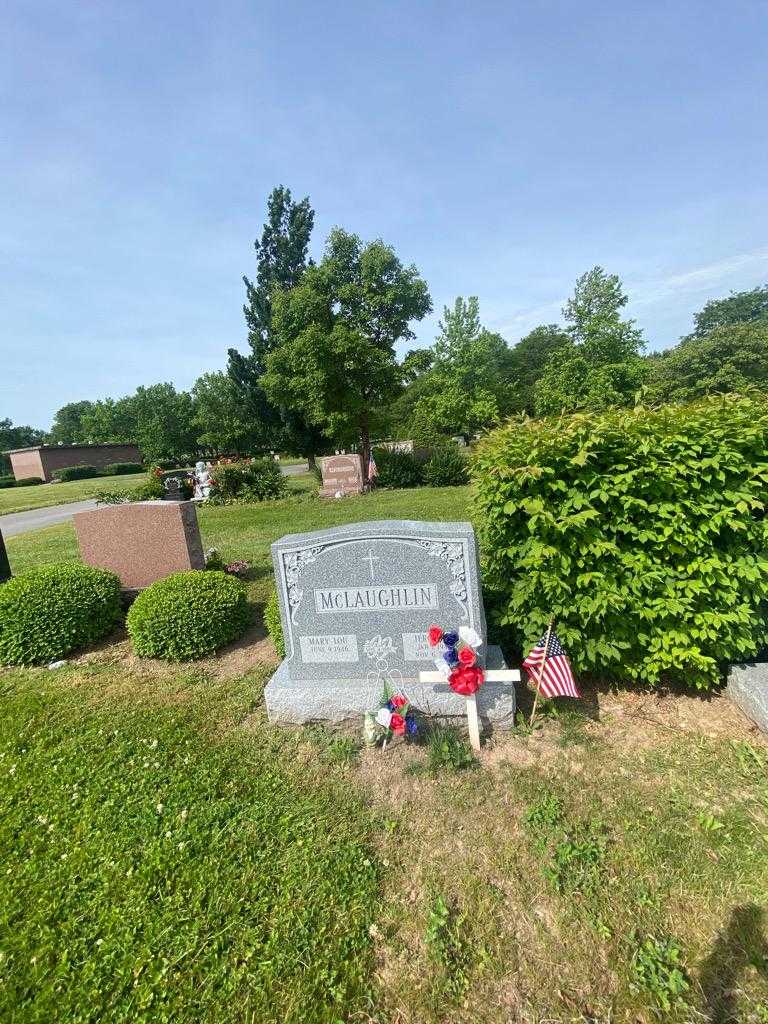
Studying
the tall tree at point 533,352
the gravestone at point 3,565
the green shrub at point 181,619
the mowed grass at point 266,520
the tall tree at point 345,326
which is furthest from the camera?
the tall tree at point 533,352

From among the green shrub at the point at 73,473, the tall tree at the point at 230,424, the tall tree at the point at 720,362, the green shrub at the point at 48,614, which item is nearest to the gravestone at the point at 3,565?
the green shrub at the point at 48,614

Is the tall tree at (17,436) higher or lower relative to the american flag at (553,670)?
higher

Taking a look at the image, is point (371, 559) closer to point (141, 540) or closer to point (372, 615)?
point (372, 615)

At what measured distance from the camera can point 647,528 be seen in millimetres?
3381

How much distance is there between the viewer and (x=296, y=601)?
3678mm

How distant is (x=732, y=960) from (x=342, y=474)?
55.1 ft

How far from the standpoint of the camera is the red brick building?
46375mm

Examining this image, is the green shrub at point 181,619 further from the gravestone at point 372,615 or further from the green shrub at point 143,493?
the green shrub at point 143,493

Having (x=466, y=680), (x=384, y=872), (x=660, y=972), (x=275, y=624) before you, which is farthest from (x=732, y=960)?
(x=275, y=624)

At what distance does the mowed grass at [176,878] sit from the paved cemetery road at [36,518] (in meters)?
14.3

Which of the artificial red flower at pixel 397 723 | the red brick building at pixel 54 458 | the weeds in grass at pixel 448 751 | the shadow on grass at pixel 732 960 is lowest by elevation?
the shadow on grass at pixel 732 960

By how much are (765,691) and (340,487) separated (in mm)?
15602

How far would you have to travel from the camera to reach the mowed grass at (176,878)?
1.90 m

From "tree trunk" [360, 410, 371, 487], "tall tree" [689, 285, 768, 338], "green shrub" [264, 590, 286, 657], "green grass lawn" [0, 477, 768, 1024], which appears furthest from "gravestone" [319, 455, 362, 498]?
"tall tree" [689, 285, 768, 338]
